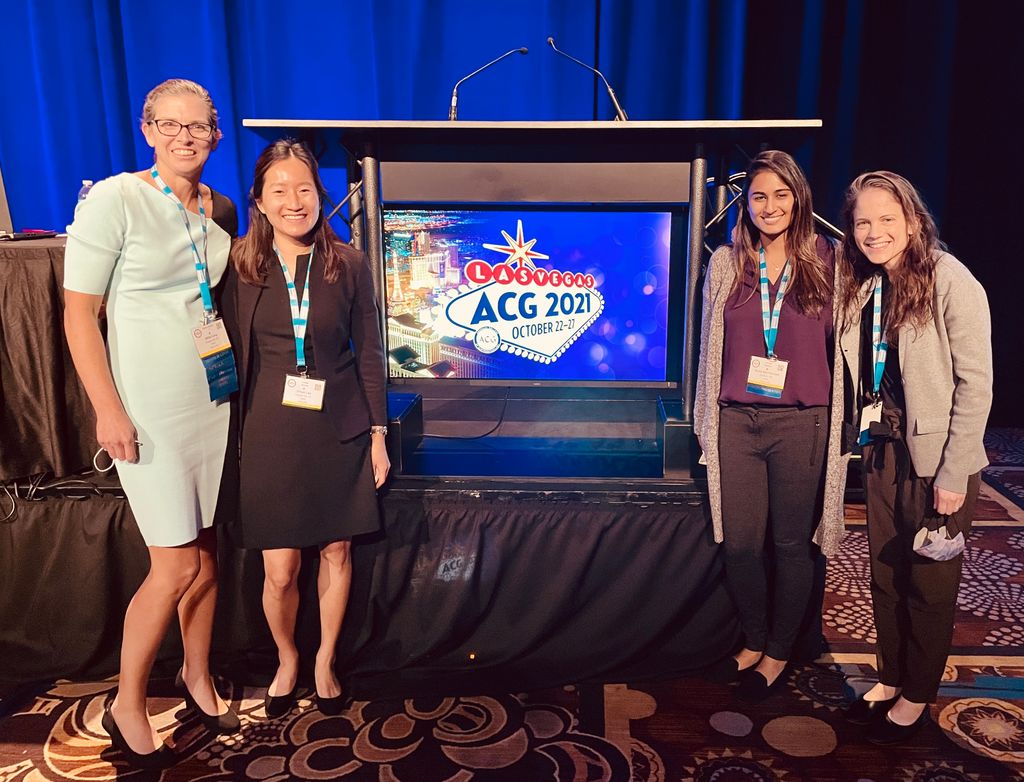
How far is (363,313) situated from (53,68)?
2.51 meters

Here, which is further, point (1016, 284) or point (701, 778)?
point (1016, 284)

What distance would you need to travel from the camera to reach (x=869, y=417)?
1.60 metres

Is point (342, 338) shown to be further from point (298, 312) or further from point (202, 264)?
point (202, 264)

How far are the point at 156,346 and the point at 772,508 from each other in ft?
4.74

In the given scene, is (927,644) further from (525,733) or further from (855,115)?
(855,115)

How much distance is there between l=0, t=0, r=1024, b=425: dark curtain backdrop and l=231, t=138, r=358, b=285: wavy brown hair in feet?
5.69

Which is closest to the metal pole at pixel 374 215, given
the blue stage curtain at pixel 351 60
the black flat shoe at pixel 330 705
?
the black flat shoe at pixel 330 705

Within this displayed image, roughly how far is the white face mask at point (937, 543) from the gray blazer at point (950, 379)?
0.11 metres

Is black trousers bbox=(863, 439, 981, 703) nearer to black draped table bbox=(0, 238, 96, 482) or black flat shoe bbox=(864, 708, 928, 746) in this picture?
black flat shoe bbox=(864, 708, 928, 746)

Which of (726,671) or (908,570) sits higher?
(908,570)

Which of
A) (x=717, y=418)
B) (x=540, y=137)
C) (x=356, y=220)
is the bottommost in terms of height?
(x=717, y=418)

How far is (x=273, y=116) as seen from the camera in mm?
3191

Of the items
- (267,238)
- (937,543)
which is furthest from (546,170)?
(937,543)

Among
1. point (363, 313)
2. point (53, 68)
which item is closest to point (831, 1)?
point (363, 313)
